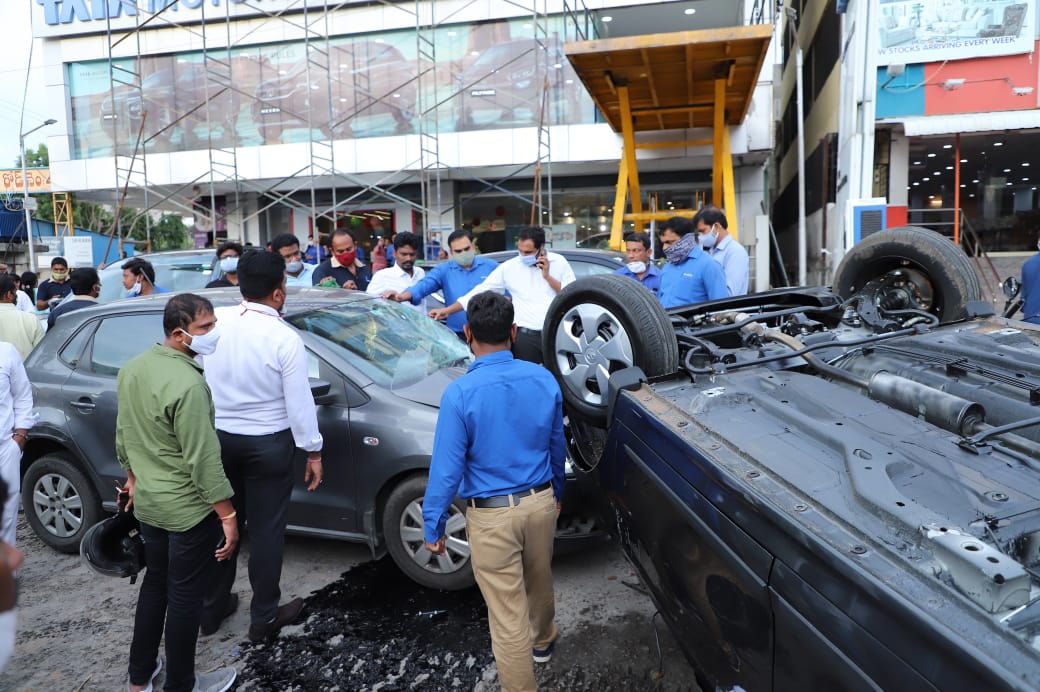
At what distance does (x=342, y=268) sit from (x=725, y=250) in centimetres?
346

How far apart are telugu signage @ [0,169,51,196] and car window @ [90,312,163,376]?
35872 millimetres

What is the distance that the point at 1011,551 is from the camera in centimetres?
162

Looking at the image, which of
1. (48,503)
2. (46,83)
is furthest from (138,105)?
(48,503)

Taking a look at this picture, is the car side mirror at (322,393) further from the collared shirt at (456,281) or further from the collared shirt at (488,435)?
the collared shirt at (456,281)

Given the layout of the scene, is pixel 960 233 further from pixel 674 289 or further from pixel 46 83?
pixel 46 83

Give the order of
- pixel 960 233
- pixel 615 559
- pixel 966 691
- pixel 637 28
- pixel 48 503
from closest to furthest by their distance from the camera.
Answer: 1. pixel 966 691
2. pixel 615 559
3. pixel 48 503
4. pixel 960 233
5. pixel 637 28

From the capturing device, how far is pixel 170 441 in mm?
2709

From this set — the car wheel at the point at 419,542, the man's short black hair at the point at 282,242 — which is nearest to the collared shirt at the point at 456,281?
the man's short black hair at the point at 282,242

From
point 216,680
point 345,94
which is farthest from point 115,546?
point 345,94

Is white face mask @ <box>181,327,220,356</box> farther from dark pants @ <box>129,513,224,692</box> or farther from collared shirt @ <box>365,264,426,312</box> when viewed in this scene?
collared shirt @ <box>365,264,426,312</box>

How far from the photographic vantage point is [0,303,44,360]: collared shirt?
187 inches

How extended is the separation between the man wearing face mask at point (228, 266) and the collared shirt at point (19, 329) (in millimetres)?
1337

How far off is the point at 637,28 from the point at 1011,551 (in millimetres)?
17519

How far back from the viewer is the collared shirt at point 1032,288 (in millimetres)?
5121
